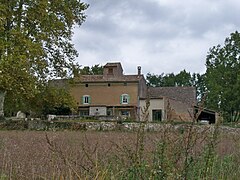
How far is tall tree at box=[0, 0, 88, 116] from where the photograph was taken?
24.6m

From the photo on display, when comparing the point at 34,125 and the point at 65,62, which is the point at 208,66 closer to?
the point at 65,62

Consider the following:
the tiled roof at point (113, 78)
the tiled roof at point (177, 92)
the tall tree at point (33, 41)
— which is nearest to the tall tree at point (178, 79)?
the tiled roof at point (177, 92)

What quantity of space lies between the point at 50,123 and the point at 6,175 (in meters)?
19.4

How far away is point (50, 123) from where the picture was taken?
2333cm

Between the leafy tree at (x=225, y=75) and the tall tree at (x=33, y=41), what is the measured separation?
2192 centimetres

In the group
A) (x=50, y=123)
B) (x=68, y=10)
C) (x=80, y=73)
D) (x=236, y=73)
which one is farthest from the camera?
(x=236, y=73)

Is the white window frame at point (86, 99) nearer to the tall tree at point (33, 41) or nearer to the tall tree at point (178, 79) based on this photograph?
the tall tree at point (33, 41)

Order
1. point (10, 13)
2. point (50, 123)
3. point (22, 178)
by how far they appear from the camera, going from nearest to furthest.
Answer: point (22, 178) < point (50, 123) < point (10, 13)

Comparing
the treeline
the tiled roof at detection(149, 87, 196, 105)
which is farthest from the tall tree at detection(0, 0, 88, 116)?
the tiled roof at detection(149, 87, 196, 105)

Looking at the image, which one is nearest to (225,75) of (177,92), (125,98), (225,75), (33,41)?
(225,75)

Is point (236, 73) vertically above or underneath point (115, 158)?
above

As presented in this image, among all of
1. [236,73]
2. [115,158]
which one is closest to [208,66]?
[236,73]

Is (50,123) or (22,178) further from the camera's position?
(50,123)

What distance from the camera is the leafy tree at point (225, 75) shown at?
48656mm
